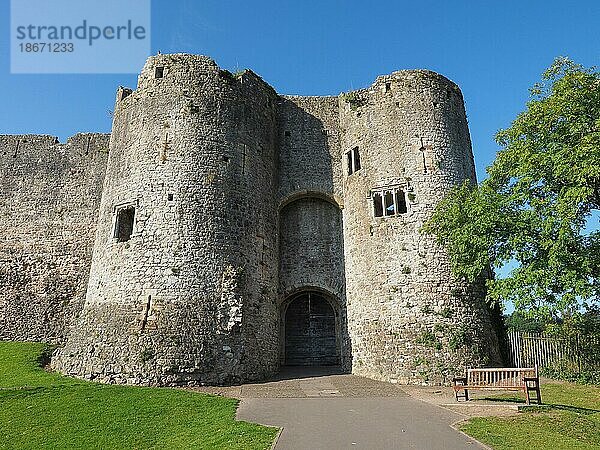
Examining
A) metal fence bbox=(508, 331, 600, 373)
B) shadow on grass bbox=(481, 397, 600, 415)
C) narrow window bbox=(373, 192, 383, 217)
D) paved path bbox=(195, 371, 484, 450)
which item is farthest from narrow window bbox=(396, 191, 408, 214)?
shadow on grass bbox=(481, 397, 600, 415)

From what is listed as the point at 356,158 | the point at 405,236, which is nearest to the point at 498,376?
the point at 405,236

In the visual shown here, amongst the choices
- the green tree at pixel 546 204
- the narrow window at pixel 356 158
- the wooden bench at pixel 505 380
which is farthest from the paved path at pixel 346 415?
the narrow window at pixel 356 158

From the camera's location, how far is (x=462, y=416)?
10.7 metres

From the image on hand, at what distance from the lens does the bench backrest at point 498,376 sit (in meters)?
12.2

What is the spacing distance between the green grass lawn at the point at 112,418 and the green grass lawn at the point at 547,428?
4302 millimetres

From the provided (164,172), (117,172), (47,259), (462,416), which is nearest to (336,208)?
(164,172)

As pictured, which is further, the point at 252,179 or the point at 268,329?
the point at 252,179

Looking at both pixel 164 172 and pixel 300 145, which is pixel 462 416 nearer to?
pixel 164 172

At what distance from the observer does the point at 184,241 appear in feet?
56.0

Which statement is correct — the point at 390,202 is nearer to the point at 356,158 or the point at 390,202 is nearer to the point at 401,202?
the point at 401,202

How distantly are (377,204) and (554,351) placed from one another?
30.2 ft

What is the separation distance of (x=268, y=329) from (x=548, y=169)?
1160 cm

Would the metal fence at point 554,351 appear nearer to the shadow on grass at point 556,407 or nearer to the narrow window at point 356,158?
the shadow on grass at point 556,407

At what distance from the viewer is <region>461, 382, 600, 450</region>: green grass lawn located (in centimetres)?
827
